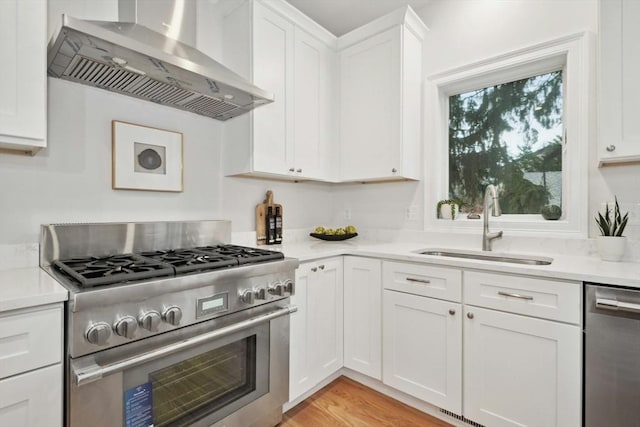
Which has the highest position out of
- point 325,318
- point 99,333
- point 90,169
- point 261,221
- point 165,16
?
point 165,16

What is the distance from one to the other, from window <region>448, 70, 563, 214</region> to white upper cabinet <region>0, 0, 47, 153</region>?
8.12 feet

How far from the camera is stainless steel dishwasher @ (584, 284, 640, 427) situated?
1.21m

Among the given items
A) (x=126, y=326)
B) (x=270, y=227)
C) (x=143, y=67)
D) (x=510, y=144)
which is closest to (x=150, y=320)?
(x=126, y=326)

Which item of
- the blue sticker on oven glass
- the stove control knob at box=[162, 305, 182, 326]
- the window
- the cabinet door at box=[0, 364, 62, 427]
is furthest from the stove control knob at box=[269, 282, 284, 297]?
the window

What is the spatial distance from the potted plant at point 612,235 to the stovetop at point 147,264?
1687 mm

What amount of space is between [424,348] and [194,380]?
1219mm

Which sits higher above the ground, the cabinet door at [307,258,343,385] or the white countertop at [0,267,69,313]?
the white countertop at [0,267,69,313]

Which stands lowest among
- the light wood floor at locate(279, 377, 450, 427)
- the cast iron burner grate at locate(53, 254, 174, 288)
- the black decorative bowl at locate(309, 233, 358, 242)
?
the light wood floor at locate(279, 377, 450, 427)

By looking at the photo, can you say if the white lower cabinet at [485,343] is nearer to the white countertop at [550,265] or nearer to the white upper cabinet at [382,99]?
the white countertop at [550,265]

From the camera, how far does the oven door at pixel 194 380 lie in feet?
3.40

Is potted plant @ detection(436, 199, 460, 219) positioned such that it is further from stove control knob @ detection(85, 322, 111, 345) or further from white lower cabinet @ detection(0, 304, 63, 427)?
white lower cabinet @ detection(0, 304, 63, 427)

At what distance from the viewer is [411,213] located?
2.51 m

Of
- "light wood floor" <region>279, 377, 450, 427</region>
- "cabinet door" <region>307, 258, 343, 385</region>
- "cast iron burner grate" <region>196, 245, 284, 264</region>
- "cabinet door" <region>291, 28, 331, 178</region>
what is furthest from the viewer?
"cabinet door" <region>291, 28, 331, 178</region>

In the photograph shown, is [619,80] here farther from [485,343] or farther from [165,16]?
[165,16]
